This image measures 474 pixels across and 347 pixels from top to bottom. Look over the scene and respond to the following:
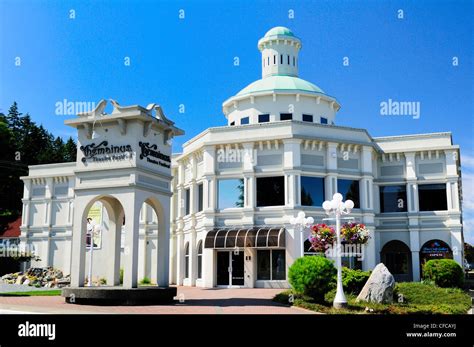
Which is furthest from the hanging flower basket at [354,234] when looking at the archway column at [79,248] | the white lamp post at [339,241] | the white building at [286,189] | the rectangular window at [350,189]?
the archway column at [79,248]

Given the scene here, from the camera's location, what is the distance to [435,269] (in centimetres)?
2986

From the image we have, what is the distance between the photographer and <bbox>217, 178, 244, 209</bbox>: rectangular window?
3662 centimetres

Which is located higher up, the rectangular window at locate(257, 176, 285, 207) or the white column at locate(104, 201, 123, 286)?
the rectangular window at locate(257, 176, 285, 207)

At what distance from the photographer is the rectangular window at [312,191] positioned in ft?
118

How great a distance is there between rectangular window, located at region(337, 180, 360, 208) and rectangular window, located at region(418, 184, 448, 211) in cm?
585

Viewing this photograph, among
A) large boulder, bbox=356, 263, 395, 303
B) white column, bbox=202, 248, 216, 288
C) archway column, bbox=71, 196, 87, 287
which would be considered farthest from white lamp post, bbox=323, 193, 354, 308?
white column, bbox=202, 248, 216, 288

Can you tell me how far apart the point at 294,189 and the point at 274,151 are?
3.24 meters

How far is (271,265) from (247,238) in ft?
8.42

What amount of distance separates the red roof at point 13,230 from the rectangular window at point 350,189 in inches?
1519

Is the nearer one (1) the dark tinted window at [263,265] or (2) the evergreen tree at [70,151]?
(1) the dark tinted window at [263,265]

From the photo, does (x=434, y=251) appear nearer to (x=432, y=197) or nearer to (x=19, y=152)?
(x=432, y=197)

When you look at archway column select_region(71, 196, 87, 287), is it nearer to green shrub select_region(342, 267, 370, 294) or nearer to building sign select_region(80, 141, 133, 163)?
building sign select_region(80, 141, 133, 163)

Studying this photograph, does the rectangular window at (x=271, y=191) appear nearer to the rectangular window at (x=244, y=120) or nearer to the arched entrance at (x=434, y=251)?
the rectangular window at (x=244, y=120)

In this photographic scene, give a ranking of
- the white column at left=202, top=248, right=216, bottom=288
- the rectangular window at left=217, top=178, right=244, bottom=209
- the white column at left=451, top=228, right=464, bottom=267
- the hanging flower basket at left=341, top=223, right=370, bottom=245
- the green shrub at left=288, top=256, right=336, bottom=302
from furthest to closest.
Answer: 1. the white column at left=451, top=228, right=464, bottom=267
2. the rectangular window at left=217, top=178, right=244, bottom=209
3. the white column at left=202, top=248, right=216, bottom=288
4. the hanging flower basket at left=341, top=223, right=370, bottom=245
5. the green shrub at left=288, top=256, right=336, bottom=302
